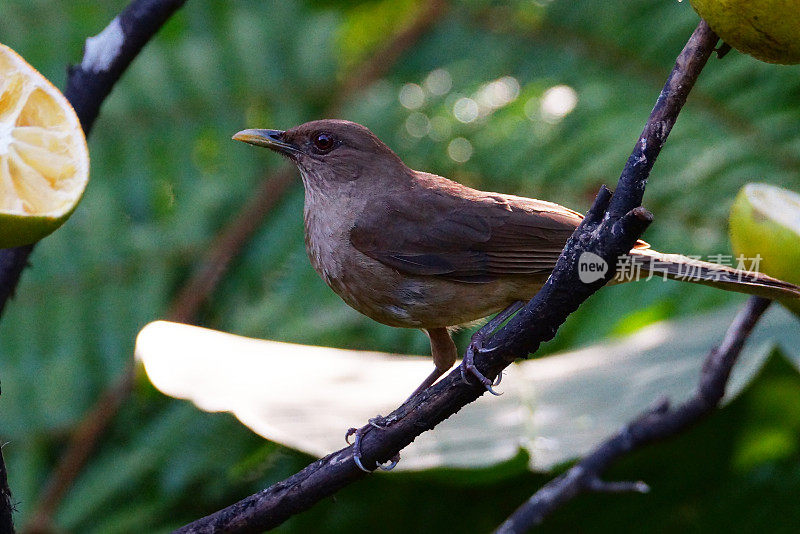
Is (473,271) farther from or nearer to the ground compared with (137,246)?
farther from the ground

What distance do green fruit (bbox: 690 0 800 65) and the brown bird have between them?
0.94m

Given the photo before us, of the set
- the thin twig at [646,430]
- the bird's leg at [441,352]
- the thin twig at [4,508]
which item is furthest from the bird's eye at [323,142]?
the thin twig at [4,508]

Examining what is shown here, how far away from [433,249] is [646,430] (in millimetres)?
700

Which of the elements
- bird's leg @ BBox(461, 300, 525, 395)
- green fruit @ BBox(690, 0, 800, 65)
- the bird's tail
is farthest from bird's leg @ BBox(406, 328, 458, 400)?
green fruit @ BBox(690, 0, 800, 65)

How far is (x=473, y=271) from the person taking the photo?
2.49 meters

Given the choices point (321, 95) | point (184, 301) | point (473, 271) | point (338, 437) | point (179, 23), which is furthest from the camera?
point (179, 23)

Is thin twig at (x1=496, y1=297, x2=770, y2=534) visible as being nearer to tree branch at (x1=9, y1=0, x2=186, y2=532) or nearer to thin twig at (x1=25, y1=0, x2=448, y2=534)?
tree branch at (x1=9, y1=0, x2=186, y2=532)

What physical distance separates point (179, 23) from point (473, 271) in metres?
3.65

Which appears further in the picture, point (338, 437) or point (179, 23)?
point (179, 23)

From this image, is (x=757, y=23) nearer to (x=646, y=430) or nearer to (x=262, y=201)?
(x=646, y=430)

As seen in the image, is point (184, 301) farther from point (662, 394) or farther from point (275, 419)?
point (662, 394)

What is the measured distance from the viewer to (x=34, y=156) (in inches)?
62.7

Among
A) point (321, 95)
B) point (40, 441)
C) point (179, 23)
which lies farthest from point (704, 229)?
point (179, 23)

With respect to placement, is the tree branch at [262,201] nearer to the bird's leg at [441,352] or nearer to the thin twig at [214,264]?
the thin twig at [214,264]
